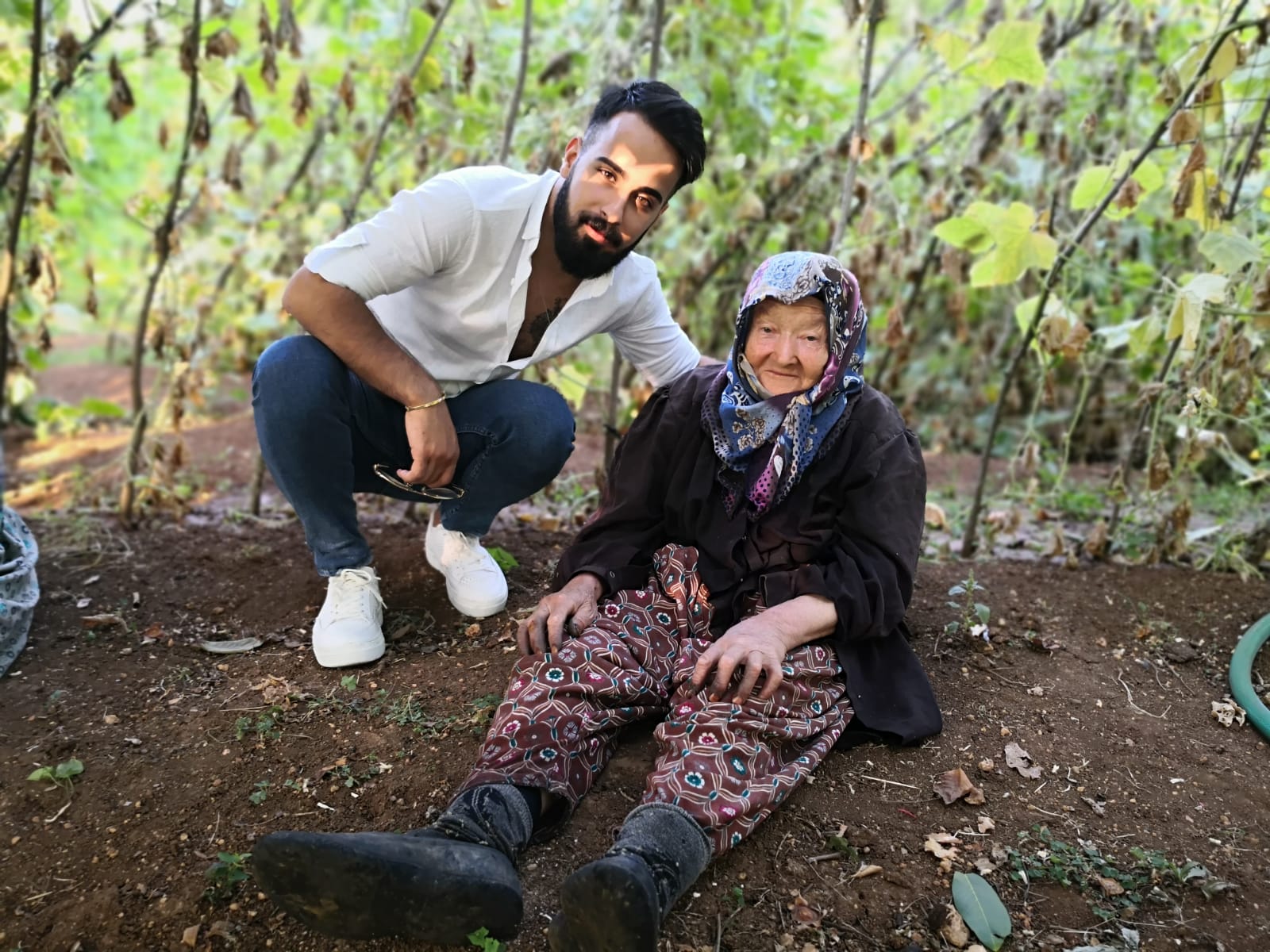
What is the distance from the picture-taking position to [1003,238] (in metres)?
2.59

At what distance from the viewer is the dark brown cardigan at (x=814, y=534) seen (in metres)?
1.97

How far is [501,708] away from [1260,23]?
2.39m

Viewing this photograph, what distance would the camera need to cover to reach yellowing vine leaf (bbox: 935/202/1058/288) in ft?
8.38

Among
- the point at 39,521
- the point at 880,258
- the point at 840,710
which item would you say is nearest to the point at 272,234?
the point at 39,521

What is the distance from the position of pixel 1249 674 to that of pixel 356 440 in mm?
2354

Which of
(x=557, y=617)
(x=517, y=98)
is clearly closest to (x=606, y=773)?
(x=557, y=617)

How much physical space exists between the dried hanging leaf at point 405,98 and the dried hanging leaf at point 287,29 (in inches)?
12.3

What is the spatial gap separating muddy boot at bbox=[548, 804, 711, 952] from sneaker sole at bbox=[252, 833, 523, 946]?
111 mm

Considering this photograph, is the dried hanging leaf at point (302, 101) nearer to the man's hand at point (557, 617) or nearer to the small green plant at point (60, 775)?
the man's hand at point (557, 617)

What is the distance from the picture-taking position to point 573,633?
2.00 meters

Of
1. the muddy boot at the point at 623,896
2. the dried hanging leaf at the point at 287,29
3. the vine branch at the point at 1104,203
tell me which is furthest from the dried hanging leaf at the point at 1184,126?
the dried hanging leaf at the point at 287,29

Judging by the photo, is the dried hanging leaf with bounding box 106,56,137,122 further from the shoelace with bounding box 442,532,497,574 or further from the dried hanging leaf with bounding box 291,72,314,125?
the shoelace with bounding box 442,532,497,574

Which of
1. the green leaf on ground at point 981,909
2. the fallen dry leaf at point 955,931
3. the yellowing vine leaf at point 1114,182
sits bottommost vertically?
the fallen dry leaf at point 955,931

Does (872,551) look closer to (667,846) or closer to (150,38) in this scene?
(667,846)
